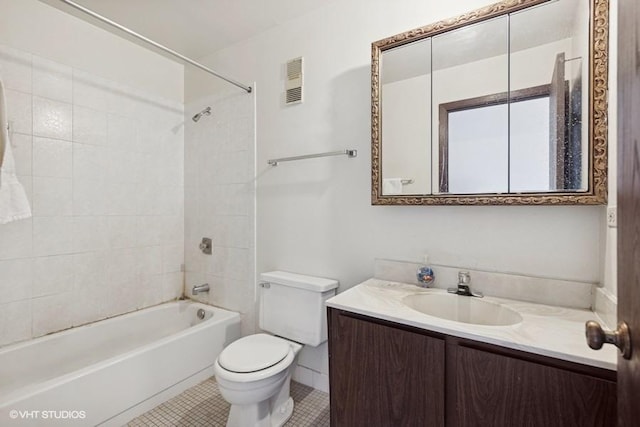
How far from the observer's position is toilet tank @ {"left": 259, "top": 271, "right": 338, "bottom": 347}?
170 centimetres

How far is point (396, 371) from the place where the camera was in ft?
3.76

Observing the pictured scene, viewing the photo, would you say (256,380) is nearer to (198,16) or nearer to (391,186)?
(391,186)

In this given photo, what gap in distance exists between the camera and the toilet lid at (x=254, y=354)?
145 cm

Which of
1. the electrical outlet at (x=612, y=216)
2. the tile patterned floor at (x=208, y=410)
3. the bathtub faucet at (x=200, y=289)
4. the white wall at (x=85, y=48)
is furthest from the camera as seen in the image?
the bathtub faucet at (x=200, y=289)

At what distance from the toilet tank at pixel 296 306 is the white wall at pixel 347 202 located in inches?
6.4

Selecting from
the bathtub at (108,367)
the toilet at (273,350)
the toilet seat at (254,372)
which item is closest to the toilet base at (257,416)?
the toilet at (273,350)

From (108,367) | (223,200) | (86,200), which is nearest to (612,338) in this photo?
(108,367)

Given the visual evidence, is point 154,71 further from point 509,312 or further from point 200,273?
point 509,312

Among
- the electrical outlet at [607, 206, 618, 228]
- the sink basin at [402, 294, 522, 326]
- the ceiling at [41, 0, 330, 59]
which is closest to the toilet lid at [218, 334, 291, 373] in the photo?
the sink basin at [402, 294, 522, 326]

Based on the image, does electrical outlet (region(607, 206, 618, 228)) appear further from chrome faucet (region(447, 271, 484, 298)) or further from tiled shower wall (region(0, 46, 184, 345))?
tiled shower wall (region(0, 46, 184, 345))

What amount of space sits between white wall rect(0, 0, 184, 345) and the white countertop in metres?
1.80

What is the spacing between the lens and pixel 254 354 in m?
1.56

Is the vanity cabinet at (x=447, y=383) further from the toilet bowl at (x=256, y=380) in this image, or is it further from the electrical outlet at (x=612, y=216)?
the electrical outlet at (x=612, y=216)

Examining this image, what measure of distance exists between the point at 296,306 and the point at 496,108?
4.77 feet
